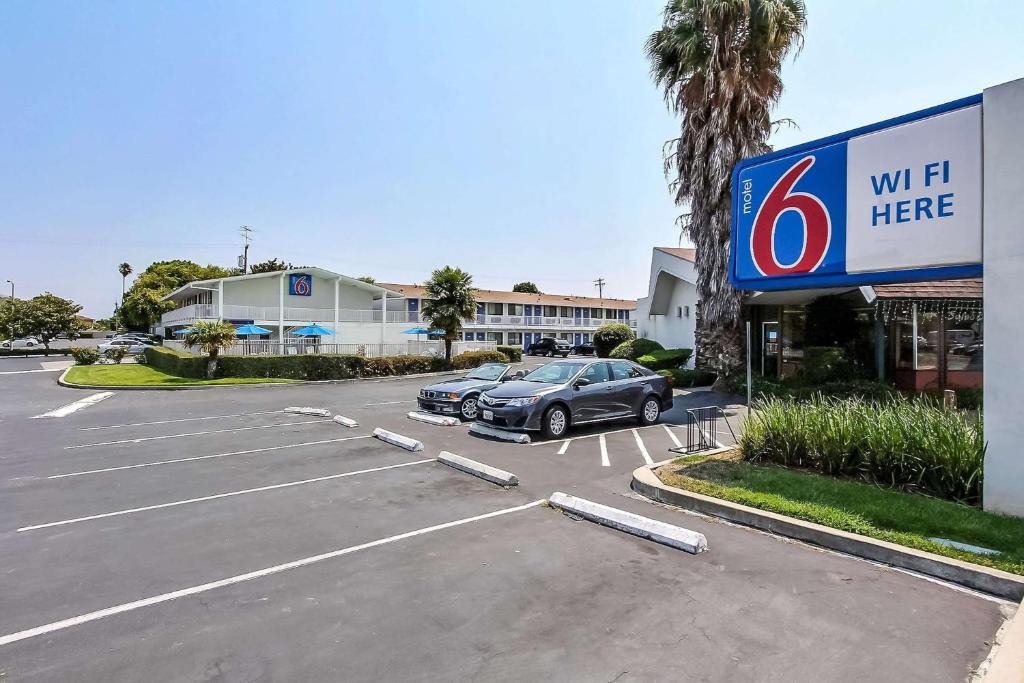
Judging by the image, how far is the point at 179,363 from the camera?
87.4ft

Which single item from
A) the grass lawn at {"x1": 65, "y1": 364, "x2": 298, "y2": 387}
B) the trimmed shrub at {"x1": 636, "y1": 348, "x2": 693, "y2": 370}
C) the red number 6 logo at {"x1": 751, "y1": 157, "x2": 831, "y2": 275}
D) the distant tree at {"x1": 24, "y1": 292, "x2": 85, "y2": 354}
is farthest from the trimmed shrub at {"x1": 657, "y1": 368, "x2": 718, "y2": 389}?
the distant tree at {"x1": 24, "y1": 292, "x2": 85, "y2": 354}

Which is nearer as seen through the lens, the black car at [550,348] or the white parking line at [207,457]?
the white parking line at [207,457]

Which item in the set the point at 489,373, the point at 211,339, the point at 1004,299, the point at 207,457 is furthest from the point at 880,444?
the point at 211,339

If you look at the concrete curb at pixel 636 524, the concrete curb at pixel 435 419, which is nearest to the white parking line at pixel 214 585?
the concrete curb at pixel 636 524

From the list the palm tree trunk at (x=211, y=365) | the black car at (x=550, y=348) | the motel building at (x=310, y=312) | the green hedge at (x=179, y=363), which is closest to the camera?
A: the palm tree trunk at (x=211, y=365)

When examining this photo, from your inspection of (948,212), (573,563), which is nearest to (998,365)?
(948,212)

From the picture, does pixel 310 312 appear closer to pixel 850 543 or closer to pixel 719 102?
pixel 719 102

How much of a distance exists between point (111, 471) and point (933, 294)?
784 inches

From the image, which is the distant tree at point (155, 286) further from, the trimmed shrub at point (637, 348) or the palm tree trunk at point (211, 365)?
the trimmed shrub at point (637, 348)

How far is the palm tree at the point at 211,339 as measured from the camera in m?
24.3

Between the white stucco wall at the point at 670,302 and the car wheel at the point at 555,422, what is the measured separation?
15555 mm

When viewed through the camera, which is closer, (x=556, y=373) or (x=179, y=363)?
(x=556, y=373)

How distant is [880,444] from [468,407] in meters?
8.43

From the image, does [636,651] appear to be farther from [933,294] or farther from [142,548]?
[933,294]
